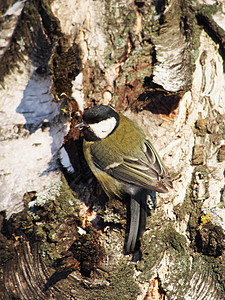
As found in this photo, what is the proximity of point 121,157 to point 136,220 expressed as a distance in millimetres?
455

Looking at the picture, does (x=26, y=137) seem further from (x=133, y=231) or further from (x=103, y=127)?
(x=133, y=231)

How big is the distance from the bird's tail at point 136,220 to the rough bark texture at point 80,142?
0.05 metres

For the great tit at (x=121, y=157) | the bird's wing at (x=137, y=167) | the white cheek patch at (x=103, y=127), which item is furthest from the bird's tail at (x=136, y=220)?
the white cheek patch at (x=103, y=127)

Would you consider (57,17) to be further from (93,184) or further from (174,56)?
(93,184)

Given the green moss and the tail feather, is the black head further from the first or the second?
the green moss

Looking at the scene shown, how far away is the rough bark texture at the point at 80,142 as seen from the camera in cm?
151

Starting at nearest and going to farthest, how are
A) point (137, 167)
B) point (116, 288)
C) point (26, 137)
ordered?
point (116, 288), point (137, 167), point (26, 137)

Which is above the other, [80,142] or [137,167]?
[80,142]

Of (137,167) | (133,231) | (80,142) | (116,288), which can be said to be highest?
(80,142)

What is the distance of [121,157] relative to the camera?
1847 mm

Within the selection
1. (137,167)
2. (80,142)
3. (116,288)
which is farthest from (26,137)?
(116,288)

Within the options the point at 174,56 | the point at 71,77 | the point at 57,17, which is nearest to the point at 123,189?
the point at 71,77

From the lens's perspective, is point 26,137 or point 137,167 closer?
point 137,167

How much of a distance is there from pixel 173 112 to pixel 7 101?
123 cm
